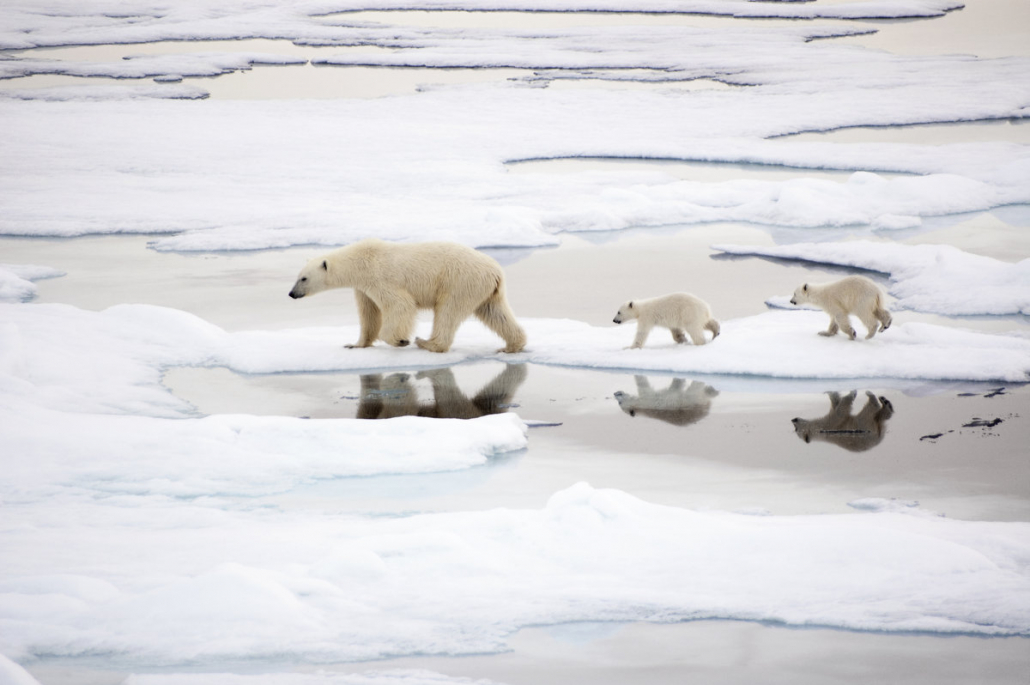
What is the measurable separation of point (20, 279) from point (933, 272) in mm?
6875

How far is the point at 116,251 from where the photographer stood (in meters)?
10.2

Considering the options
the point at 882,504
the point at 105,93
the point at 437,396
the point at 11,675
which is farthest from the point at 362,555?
the point at 105,93

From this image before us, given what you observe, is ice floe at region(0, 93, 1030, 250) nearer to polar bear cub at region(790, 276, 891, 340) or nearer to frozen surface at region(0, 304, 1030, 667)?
polar bear cub at region(790, 276, 891, 340)

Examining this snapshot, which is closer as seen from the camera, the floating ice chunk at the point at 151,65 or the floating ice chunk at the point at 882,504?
the floating ice chunk at the point at 882,504

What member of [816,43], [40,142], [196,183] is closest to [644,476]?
[196,183]

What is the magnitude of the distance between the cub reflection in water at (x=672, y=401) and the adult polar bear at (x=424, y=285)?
1.02 metres

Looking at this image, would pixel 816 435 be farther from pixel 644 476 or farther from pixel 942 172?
pixel 942 172

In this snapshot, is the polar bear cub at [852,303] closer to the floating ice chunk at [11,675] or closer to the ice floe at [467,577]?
the ice floe at [467,577]

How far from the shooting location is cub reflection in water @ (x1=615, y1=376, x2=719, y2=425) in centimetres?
603

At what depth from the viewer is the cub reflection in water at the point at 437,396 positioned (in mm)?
6137

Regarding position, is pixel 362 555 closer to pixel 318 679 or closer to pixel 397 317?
pixel 318 679

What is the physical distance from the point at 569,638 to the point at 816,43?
25531 millimetres

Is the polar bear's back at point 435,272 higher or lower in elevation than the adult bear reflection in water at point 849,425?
higher

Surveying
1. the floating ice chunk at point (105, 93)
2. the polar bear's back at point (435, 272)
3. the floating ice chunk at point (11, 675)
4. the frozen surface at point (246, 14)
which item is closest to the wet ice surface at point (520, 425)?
the floating ice chunk at point (11, 675)
